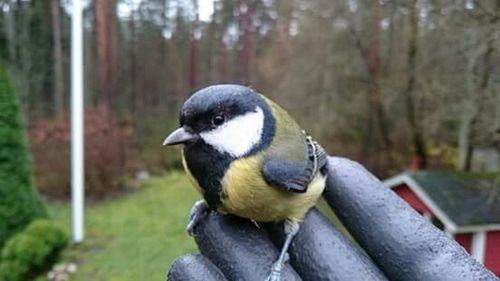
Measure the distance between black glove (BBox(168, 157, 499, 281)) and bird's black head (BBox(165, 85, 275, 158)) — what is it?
0.24 m

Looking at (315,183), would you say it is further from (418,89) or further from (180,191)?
(180,191)

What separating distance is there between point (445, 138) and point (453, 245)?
23.0ft

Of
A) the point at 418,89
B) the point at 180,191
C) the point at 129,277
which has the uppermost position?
the point at 418,89

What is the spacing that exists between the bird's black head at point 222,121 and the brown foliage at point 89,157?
22.5 ft

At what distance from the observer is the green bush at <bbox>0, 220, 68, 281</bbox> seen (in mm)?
4027

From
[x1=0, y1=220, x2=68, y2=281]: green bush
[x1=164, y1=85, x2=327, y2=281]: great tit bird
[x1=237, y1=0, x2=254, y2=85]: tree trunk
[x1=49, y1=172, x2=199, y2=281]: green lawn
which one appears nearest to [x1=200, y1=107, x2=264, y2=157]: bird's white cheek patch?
[x1=164, y1=85, x2=327, y2=281]: great tit bird

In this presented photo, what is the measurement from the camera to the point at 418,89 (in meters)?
6.32

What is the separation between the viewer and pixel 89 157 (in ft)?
25.1

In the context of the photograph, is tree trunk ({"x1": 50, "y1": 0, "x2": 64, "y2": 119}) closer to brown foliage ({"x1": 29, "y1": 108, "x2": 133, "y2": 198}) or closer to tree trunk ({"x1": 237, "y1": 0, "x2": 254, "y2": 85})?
brown foliage ({"x1": 29, "y1": 108, "x2": 133, "y2": 198})

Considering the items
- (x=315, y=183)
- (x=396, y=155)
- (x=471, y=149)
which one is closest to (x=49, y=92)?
(x=396, y=155)

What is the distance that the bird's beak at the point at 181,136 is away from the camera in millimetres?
1090

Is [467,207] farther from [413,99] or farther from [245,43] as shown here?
[245,43]

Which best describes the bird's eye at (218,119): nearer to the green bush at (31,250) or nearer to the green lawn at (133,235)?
the green bush at (31,250)

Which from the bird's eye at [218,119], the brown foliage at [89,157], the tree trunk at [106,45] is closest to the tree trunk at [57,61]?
the tree trunk at [106,45]
